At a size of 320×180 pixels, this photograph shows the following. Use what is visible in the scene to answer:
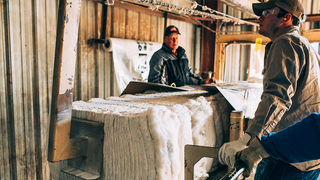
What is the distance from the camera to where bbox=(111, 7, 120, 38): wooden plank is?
4.63m

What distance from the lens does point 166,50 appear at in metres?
3.85

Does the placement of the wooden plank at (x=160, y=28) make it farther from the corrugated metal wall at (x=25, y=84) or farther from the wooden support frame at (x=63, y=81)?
the wooden support frame at (x=63, y=81)

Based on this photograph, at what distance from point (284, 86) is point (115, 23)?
12.7 ft

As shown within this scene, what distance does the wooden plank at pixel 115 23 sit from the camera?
182 inches

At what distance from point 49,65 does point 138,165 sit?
8.91ft

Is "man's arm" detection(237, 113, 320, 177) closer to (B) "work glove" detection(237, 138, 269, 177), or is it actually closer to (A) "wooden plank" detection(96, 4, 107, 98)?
(B) "work glove" detection(237, 138, 269, 177)

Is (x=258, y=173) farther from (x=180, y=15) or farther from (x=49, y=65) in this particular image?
(x=180, y=15)

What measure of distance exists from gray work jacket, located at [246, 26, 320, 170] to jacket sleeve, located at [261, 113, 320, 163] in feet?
1.25

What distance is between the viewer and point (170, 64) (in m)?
3.83

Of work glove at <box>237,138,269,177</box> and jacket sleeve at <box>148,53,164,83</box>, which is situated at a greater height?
jacket sleeve at <box>148,53,164,83</box>

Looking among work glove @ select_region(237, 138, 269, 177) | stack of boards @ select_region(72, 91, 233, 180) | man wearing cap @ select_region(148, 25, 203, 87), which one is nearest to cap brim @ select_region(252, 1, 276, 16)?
stack of boards @ select_region(72, 91, 233, 180)

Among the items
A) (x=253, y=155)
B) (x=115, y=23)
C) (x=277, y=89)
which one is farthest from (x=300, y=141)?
(x=115, y=23)

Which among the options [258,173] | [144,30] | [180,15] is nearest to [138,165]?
[258,173]

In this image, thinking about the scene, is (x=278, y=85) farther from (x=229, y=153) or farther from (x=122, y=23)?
(x=122, y=23)
